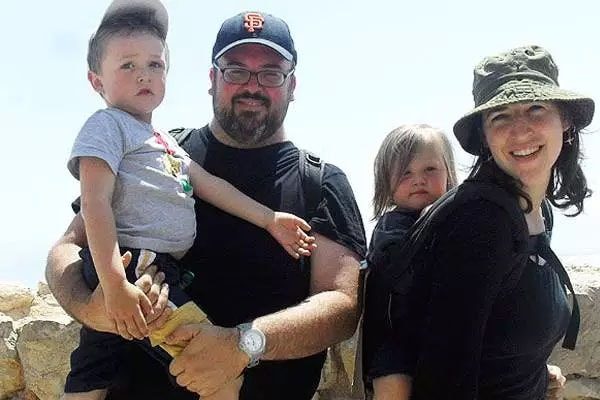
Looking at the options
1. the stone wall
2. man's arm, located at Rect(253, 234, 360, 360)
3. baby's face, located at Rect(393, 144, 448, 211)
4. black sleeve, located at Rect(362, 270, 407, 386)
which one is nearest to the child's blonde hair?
baby's face, located at Rect(393, 144, 448, 211)

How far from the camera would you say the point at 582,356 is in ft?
13.7

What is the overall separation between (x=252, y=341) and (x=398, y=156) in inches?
39.7

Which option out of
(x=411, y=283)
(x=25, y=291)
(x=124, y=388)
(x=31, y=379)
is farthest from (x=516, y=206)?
(x=25, y=291)

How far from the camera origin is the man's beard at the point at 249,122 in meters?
3.39

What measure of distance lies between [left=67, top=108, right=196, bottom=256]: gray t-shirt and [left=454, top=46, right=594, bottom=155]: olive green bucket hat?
1.15m

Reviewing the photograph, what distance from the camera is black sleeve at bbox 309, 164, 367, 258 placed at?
3.17m

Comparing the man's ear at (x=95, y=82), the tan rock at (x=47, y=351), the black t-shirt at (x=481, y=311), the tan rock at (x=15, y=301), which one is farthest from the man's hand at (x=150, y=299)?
the tan rock at (x=15, y=301)

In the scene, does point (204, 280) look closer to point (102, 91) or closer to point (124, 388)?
point (124, 388)

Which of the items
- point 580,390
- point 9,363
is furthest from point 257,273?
point 9,363

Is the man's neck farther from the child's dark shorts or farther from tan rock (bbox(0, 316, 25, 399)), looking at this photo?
tan rock (bbox(0, 316, 25, 399))

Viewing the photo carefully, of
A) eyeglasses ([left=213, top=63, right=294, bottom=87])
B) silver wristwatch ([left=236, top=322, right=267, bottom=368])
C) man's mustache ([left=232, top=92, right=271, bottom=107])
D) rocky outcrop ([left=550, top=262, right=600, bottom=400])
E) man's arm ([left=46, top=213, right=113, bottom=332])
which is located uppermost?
eyeglasses ([left=213, top=63, right=294, bottom=87])

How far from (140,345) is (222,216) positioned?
683 mm

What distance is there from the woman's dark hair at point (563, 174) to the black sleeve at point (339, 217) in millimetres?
731

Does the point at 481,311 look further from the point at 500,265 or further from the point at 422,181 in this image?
the point at 422,181
